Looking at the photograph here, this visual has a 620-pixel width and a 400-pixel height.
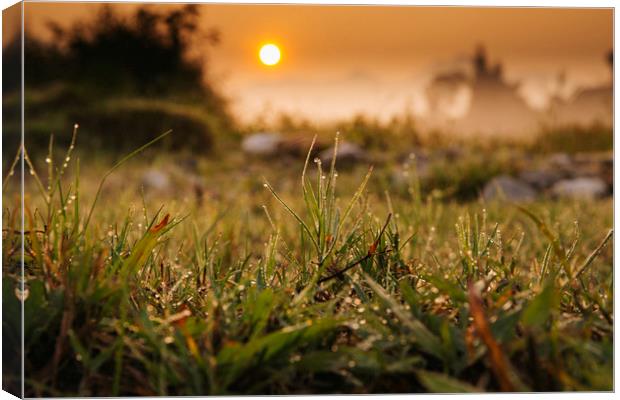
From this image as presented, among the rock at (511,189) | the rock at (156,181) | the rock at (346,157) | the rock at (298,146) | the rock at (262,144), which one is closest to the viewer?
the rock at (511,189)

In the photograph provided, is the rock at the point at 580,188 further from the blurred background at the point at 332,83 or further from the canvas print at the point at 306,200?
the blurred background at the point at 332,83

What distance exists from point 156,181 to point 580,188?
9.99 ft

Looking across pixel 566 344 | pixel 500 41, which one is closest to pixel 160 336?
pixel 566 344

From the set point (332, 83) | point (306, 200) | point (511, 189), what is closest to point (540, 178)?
point (511, 189)

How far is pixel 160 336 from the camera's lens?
124cm

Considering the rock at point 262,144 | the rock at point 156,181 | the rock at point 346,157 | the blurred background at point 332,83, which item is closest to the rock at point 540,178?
the blurred background at point 332,83

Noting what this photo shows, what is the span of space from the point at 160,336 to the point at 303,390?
0.24 metres

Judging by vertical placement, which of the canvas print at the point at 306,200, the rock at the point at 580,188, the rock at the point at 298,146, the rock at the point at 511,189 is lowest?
the rock at the point at 580,188

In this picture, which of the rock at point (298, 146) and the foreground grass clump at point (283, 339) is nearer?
the foreground grass clump at point (283, 339)

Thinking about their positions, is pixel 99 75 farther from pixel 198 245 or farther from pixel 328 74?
pixel 198 245

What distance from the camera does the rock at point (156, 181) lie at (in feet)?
18.0

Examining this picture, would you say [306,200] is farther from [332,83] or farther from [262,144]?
[332,83]

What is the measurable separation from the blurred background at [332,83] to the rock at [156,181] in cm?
94

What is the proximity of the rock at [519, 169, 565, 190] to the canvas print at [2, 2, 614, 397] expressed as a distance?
15mm
